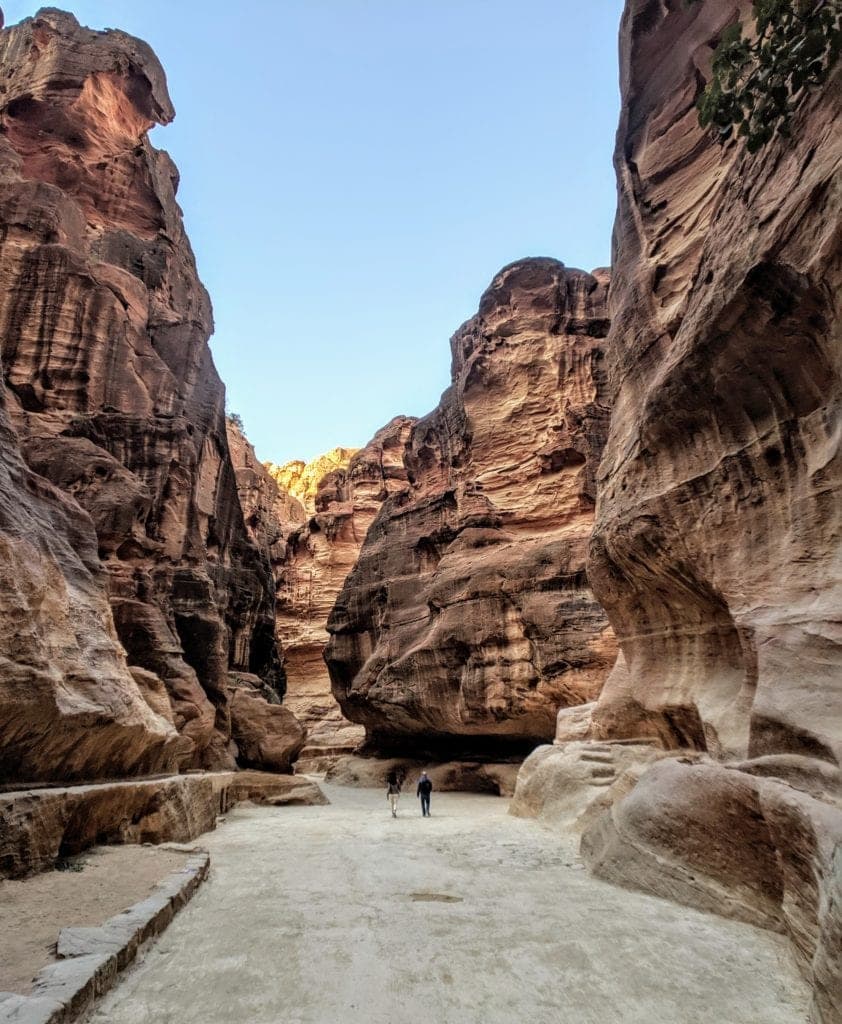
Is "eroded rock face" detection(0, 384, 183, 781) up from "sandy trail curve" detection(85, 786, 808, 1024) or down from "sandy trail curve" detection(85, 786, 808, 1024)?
up

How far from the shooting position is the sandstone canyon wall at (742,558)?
5.91m

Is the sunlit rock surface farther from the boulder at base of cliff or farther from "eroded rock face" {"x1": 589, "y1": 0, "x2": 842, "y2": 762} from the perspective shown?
"eroded rock face" {"x1": 589, "y1": 0, "x2": 842, "y2": 762}

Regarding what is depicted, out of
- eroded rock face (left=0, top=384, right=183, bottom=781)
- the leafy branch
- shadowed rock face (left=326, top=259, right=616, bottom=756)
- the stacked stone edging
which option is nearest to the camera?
the stacked stone edging

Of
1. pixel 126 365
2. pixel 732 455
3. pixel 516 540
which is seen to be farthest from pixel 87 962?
pixel 126 365

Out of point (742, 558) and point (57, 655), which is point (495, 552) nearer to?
point (742, 558)

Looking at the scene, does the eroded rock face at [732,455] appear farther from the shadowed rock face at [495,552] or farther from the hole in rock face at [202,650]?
the hole in rock face at [202,650]

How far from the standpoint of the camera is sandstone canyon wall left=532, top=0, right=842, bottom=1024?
5906 mm

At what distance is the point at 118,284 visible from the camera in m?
27.4

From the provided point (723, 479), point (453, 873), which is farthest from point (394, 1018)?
point (723, 479)

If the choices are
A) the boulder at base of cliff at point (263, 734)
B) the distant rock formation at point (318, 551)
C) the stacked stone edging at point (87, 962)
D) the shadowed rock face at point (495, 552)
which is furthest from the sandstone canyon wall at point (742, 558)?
the distant rock formation at point (318, 551)

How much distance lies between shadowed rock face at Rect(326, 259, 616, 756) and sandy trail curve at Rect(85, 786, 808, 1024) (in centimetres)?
1394

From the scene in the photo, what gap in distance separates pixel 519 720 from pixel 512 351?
17.9 m

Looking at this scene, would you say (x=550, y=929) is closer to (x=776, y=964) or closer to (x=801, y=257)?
(x=776, y=964)

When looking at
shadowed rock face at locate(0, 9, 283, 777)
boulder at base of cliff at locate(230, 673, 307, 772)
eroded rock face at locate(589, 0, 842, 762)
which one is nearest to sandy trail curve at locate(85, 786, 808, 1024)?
eroded rock face at locate(589, 0, 842, 762)
